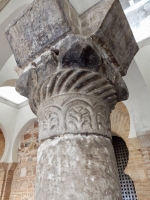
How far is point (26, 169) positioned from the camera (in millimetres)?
3480

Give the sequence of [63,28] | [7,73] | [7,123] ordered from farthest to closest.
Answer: [7,123] < [7,73] < [63,28]

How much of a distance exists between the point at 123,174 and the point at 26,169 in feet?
6.14

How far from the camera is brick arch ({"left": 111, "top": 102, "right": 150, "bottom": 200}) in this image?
6.46ft

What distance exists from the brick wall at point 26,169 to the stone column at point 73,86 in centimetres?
282

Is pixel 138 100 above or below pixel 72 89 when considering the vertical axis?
above

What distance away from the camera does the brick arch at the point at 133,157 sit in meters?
1.97

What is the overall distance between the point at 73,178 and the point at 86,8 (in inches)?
38.7

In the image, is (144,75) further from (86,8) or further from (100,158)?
(100,158)

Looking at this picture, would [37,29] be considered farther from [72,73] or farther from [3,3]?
[3,3]

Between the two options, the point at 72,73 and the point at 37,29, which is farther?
the point at 37,29

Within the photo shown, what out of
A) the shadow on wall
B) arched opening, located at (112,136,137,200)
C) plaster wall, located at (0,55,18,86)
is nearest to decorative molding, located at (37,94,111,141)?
plaster wall, located at (0,55,18,86)

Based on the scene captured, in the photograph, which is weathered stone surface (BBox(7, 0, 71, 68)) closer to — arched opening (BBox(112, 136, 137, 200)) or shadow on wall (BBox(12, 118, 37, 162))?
shadow on wall (BBox(12, 118, 37, 162))

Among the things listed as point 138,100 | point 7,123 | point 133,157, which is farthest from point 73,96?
point 7,123

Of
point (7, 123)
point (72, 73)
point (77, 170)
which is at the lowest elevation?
point (77, 170)
